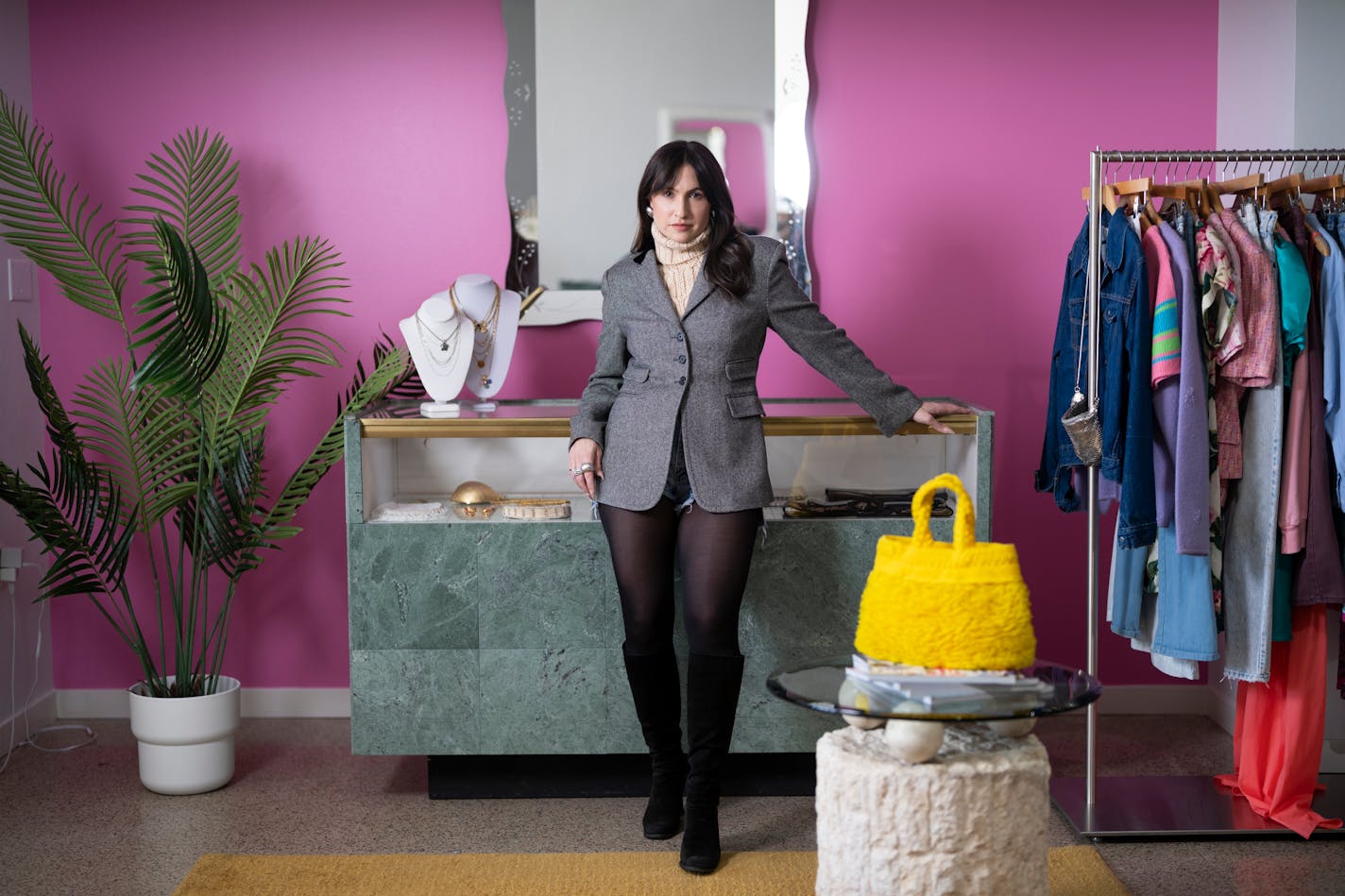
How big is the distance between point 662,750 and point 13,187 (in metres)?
2.32

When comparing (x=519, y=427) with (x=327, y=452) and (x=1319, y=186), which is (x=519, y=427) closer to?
(x=327, y=452)

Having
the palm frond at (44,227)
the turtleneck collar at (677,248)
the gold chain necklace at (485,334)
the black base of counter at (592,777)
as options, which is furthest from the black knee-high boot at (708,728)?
the palm frond at (44,227)

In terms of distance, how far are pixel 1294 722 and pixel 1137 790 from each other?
411 millimetres

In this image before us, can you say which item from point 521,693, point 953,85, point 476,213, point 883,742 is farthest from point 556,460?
point 953,85

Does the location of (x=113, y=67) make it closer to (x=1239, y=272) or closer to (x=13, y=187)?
(x=13, y=187)

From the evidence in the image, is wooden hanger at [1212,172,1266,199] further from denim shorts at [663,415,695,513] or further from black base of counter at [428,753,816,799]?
black base of counter at [428,753,816,799]

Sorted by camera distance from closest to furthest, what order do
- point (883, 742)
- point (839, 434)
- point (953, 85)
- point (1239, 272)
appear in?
point (883, 742) → point (1239, 272) → point (839, 434) → point (953, 85)

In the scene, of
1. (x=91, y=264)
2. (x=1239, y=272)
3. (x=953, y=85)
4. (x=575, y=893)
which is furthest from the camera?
(x=953, y=85)

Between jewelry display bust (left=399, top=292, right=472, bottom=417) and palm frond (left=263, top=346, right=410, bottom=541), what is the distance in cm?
17

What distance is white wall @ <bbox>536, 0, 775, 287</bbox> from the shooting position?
11.9 feet

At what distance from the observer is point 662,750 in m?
2.93

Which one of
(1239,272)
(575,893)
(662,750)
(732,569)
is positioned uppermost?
(1239,272)

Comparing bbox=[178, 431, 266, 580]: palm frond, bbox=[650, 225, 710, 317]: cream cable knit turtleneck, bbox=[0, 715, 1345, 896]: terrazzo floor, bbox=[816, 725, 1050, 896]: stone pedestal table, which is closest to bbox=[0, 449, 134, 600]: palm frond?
bbox=[178, 431, 266, 580]: palm frond

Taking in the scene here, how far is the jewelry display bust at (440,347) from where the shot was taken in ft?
10.6
